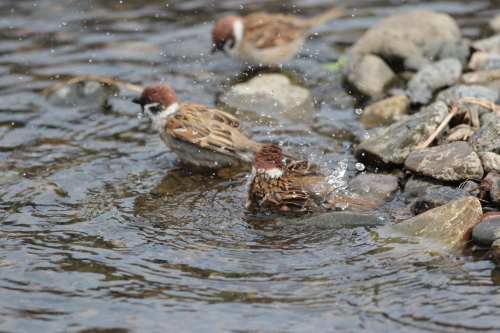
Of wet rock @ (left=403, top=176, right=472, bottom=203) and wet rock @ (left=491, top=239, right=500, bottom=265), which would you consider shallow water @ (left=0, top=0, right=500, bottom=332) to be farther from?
wet rock @ (left=403, top=176, right=472, bottom=203)

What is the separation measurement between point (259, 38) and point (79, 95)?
2.93 meters

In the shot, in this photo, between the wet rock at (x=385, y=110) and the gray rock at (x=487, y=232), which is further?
the wet rock at (x=385, y=110)

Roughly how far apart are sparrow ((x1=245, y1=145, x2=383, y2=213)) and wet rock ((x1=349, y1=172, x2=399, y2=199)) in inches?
6.2

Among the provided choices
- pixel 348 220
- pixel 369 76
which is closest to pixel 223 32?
pixel 369 76

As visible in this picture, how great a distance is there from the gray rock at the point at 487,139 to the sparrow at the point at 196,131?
227cm

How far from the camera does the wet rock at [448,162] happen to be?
5.65 m

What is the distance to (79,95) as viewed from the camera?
911cm

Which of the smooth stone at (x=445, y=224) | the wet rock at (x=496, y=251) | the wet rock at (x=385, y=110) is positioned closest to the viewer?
the wet rock at (x=496, y=251)

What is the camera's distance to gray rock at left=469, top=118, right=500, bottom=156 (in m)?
5.83

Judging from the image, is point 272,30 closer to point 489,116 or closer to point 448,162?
point 489,116

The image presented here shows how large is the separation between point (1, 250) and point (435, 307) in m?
3.33

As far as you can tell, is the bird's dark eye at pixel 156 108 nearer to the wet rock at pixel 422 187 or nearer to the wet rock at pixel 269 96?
the wet rock at pixel 269 96

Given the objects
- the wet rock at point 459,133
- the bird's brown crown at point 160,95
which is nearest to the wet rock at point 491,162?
the wet rock at point 459,133

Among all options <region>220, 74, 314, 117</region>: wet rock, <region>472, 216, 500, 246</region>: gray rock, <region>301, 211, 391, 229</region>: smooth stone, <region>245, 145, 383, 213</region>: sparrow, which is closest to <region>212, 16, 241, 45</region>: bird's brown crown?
<region>220, 74, 314, 117</region>: wet rock
